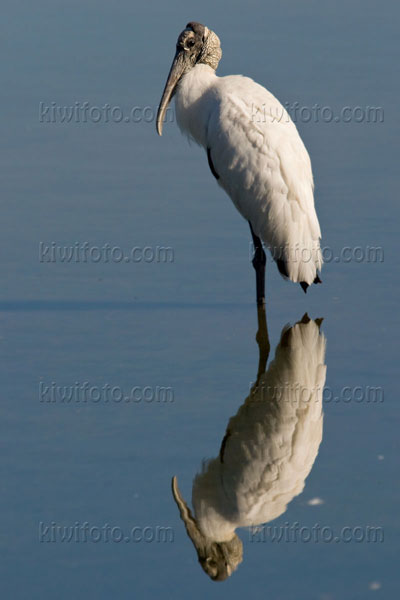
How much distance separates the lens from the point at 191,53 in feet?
32.5

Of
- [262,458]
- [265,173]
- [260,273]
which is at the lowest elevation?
[262,458]

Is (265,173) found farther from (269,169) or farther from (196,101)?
(196,101)

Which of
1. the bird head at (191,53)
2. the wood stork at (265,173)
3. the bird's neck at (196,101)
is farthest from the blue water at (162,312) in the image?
the bird head at (191,53)

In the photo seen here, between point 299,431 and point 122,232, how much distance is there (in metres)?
3.62

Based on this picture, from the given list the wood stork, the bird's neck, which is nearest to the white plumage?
the wood stork

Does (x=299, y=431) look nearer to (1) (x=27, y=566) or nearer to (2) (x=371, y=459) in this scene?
(2) (x=371, y=459)

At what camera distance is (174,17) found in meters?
16.2

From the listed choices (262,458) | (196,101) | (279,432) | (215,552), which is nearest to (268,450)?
(262,458)

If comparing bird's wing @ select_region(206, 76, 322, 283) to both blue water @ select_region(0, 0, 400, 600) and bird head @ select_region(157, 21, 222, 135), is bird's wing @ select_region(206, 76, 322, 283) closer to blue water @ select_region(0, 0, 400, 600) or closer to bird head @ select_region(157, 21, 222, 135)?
blue water @ select_region(0, 0, 400, 600)

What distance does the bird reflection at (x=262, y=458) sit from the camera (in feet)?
20.5

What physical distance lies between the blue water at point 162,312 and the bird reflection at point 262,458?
7cm

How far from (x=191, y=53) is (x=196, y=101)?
0.50 m

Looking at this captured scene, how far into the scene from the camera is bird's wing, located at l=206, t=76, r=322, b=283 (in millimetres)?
8992

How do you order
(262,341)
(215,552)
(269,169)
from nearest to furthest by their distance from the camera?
(215,552)
(262,341)
(269,169)
